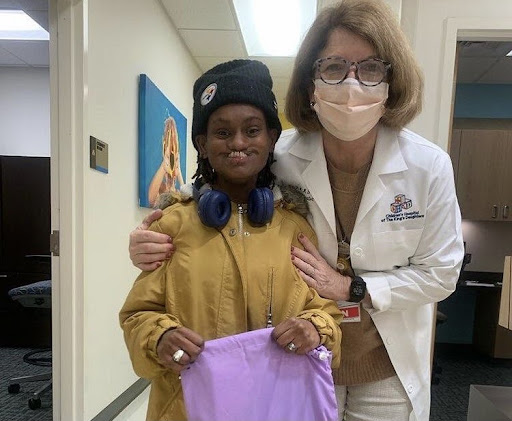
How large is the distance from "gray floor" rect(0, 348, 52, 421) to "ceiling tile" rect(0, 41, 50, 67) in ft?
9.07

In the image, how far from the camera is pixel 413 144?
109cm

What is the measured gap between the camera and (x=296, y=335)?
84 centimetres

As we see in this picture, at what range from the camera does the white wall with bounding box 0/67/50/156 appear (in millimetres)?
4441

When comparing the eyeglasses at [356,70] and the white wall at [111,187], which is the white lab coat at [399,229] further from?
the white wall at [111,187]

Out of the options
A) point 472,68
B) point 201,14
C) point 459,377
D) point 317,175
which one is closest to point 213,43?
point 201,14

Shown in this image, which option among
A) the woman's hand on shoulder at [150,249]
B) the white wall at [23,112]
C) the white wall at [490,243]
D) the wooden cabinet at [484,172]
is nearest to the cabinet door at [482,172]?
the wooden cabinet at [484,172]

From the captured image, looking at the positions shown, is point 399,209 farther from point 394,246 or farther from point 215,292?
point 215,292

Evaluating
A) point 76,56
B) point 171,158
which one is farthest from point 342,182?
point 171,158

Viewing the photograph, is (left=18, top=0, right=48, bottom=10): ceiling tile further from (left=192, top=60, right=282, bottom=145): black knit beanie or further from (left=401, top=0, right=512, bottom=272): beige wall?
(left=401, top=0, right=512, bottom=272): beige wall

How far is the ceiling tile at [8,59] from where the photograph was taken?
4055 mm

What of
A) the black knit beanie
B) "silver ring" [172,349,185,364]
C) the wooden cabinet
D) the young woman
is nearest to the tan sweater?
the young woman

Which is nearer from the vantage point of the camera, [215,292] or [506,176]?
[215,292]

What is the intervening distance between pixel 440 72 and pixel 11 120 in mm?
4355

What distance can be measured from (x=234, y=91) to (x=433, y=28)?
1330mm
